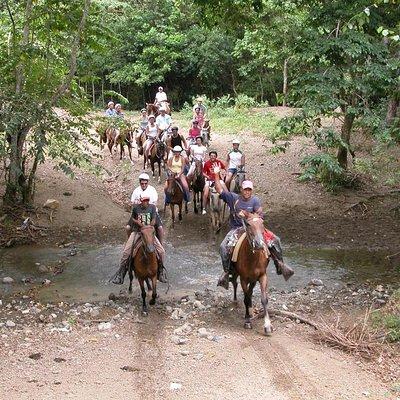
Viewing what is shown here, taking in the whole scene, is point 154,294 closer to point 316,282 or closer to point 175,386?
point 175,386

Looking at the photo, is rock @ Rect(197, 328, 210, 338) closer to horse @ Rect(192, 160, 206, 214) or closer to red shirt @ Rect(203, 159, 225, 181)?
red shirt @ Rect(203, 159, 225, 181)

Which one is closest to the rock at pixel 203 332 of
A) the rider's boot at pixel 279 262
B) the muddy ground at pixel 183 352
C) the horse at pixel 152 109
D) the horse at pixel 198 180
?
the muddy ground at pixel 183 352

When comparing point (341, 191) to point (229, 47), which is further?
point (229, 47)

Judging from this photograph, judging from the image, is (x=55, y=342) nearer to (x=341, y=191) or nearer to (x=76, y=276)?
(x=76, y=276)

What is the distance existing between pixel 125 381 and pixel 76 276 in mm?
5135

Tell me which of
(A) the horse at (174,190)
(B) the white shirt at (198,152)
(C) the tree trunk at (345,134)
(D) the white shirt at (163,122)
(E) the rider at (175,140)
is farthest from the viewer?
(D) the white shirt at (163,122)

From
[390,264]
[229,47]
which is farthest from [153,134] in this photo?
[229,47]

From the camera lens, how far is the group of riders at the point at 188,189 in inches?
391

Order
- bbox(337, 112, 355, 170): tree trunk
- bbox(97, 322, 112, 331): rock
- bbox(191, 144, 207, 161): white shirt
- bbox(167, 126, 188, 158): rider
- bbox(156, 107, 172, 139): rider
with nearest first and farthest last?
bbox(97, 322, 112, 331): rock, bbox(191, 144, 207, 161): white shirt, bbox(337, 112, 355, 170): tree trunk, bbox(167, 126, 188, 158): rider, bbox(156, 107, 172, 139): rider

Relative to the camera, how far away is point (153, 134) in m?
20.0

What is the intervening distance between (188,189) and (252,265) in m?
6.58

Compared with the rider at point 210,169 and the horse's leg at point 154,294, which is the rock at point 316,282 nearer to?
the horse's leg at point 154,294

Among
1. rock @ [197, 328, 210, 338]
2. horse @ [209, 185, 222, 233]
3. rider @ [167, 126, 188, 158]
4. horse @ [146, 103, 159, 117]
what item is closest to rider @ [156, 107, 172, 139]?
rider @ [167, 126, 188, 158]

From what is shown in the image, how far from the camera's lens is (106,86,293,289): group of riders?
992 cm
